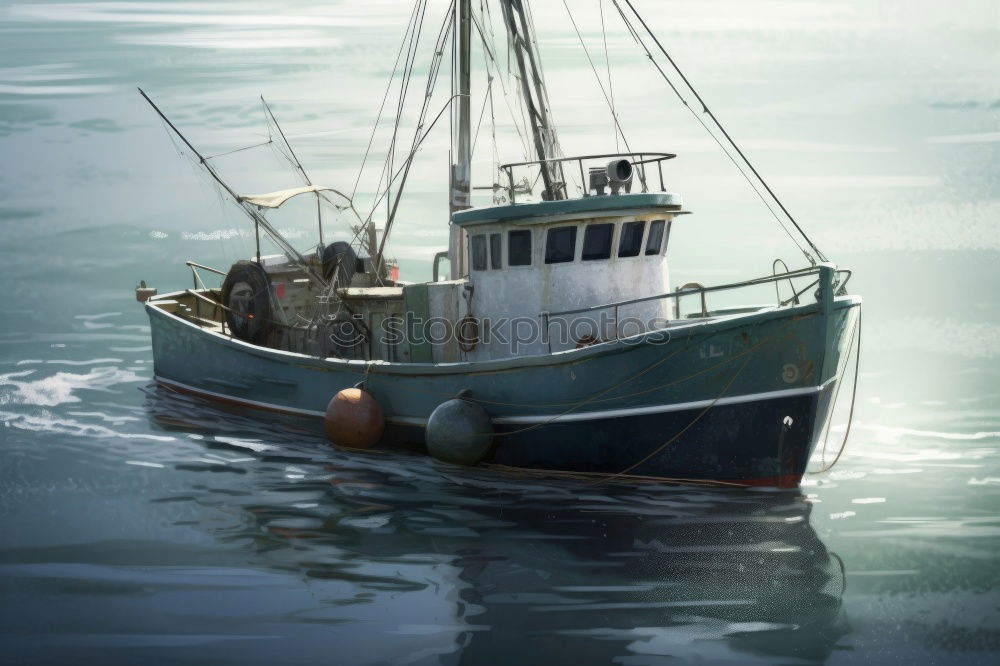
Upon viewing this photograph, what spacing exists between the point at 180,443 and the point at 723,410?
8850 millimetres

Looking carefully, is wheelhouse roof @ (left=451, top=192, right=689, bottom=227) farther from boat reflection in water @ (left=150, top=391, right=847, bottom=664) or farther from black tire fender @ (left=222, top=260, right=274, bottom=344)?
black tire fender @ (left=222, top=260, right=274, bottom=344)

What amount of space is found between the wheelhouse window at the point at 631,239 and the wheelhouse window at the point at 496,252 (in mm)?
1685

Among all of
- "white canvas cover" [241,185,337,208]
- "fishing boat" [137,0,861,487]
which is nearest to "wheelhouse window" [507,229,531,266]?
"fishing boat" [137,0,861,487]

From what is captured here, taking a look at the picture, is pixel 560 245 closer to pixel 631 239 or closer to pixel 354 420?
pixel 631 239

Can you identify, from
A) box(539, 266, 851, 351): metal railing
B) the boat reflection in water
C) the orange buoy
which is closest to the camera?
the boat reflection in water

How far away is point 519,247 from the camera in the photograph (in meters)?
14.5

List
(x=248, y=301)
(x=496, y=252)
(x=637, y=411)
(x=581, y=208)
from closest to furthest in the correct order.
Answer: (x=637, y=411) < (x=581, y=208) < (x=496, y=252) < (x=248, y=301)

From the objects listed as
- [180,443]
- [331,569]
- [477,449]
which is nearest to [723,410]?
[477,449]

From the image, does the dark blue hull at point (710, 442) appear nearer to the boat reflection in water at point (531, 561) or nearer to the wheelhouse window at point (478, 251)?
the boat reflection in water at point (531, 561)

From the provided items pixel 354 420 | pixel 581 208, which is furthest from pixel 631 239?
pixel 354 420

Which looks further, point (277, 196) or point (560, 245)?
point (277, 196)

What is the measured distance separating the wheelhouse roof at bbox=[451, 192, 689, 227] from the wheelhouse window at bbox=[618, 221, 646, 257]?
231mm

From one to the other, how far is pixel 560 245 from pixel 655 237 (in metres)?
1.49

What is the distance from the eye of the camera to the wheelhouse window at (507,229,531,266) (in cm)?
1447
